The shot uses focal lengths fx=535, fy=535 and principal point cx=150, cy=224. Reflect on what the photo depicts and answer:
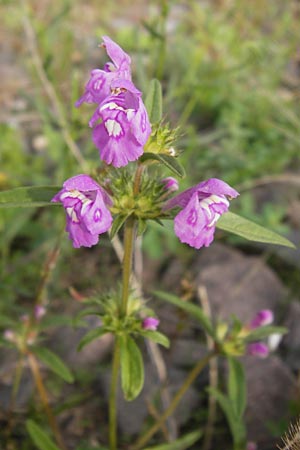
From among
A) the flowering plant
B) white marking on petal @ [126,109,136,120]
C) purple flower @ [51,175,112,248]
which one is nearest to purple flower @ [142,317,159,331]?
the flowering plant

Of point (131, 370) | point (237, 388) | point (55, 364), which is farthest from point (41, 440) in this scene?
point (237, 388)

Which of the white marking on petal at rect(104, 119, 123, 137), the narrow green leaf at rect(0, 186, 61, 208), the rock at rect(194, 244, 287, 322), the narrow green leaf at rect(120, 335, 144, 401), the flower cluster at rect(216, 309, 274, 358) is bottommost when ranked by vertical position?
the rock at rect(194, 244, 287, 322)

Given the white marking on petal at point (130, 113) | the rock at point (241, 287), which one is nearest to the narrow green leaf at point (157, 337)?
the white marking on petal at point (130, 113)

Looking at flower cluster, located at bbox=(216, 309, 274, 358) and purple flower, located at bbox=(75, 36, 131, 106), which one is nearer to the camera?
purple flower, located at bbox=(75, 36, 131, 106)

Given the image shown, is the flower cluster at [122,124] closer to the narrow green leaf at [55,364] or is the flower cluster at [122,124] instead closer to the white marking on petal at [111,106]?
the white marking on petal at [111,106]

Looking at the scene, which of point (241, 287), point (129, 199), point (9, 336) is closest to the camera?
point (129, 199)

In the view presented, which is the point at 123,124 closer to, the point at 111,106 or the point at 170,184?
the point at 111,106

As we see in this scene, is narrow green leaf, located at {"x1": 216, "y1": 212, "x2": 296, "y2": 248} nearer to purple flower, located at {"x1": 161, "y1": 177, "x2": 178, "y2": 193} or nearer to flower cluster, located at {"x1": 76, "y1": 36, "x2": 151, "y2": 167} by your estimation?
purple flower, located at {"x1": 161, "y1": 177, "x2": 178, "y2": 193}
